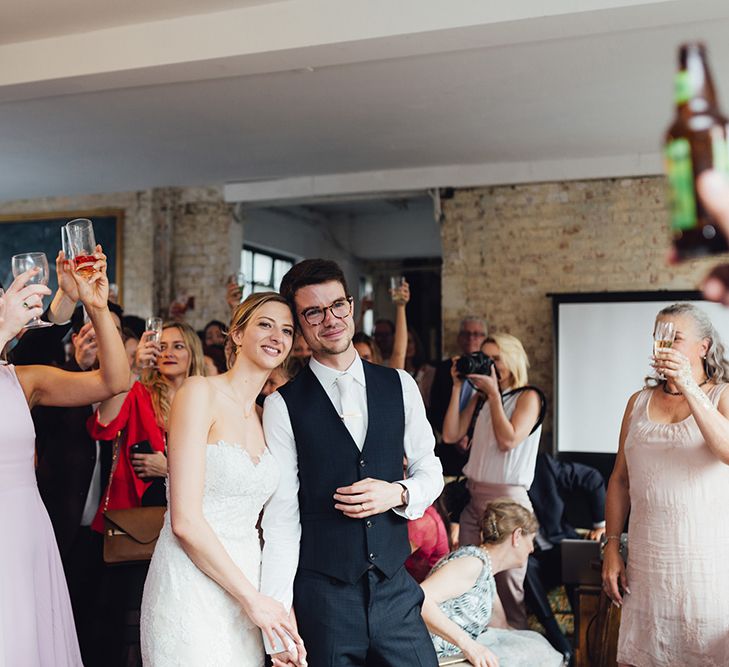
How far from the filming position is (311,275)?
236 cm

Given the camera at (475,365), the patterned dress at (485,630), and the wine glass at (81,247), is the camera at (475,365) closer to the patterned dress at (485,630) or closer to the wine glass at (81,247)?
the patterned dress at (485,630)

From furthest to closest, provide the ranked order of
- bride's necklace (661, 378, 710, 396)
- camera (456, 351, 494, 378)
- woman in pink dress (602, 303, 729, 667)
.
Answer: camera (456, 351, 494, 378) < bride's necklace (661, 378, 710, 396) < woman in pink dress (602, 303, 729, 667)

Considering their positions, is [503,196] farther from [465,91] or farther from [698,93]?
[698,93]

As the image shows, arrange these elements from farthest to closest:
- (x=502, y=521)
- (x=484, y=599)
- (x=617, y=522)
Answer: (x=502, y=521), (x=484, y=599), (x=617, y=522)

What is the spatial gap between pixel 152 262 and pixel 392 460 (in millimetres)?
6867

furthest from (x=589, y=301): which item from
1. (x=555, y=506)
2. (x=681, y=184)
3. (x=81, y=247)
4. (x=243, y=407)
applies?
(x=681, y=184)

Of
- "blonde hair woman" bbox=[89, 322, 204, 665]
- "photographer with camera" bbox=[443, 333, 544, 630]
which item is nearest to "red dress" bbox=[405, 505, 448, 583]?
"photographer with camera" bbox=[443, 333, 544, 630]

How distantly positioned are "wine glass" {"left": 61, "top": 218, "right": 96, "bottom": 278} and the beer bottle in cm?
188

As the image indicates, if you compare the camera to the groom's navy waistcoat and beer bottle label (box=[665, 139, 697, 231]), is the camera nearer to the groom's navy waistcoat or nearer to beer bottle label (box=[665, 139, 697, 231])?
the groom's navy waistcoat

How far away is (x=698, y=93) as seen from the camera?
28.8 inches

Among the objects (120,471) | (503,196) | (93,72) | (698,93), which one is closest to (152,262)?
(503,196)

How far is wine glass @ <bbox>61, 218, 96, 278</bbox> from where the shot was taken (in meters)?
2.31

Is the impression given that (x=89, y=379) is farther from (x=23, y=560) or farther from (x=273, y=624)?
(x=273, y=624)

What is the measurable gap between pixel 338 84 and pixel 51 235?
5.09 m
